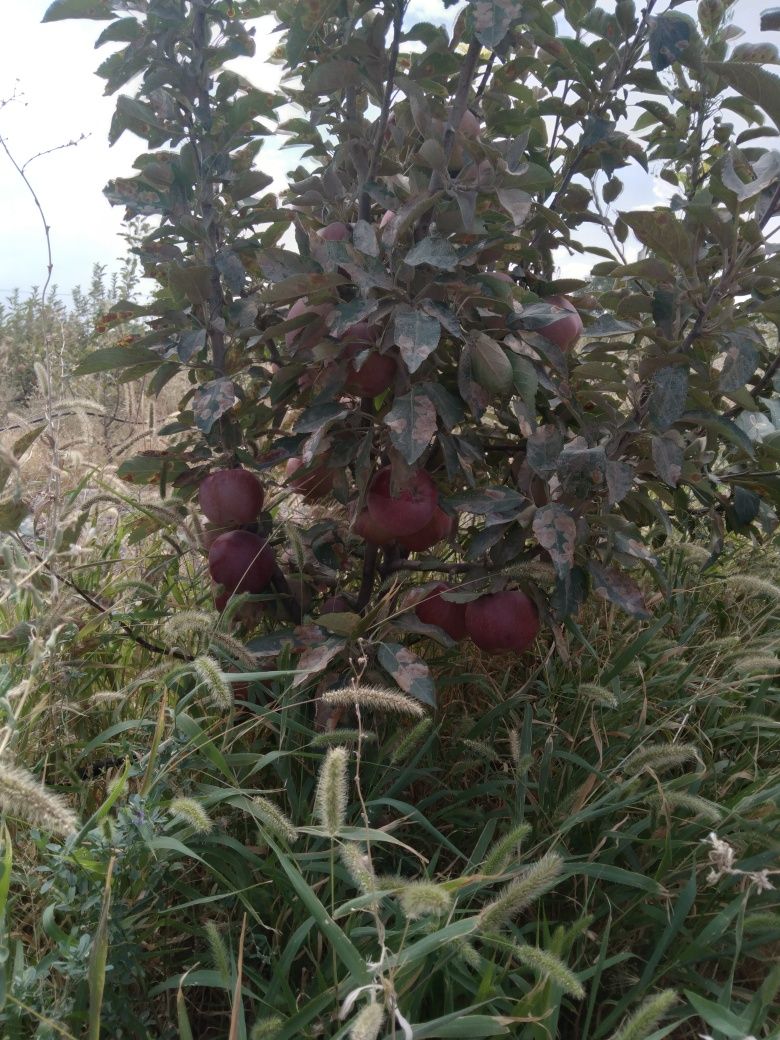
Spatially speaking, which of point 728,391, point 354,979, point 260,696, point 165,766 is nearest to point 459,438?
point 728,391

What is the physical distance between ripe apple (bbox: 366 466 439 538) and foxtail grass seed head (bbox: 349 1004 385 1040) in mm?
798

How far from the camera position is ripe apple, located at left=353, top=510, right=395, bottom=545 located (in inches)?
58.5

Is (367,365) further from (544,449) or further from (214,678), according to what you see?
(214,678)

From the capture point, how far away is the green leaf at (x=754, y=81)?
4.09 feet

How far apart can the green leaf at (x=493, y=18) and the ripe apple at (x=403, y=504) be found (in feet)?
2.21

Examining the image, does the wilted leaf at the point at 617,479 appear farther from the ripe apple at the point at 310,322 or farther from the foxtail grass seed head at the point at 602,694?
the ripe apple at the point at 310,322

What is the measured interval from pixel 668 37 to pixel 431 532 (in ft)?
3.04

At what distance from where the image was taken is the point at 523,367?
1.38m

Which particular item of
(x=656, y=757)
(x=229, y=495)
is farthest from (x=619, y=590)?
(x=229, y=495)

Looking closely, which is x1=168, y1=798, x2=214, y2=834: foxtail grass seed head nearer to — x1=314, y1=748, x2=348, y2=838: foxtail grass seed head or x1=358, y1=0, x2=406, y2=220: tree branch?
x1=314, y1=748, x2=348, y2=838: foxtail grass seed head

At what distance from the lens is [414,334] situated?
4.15ft

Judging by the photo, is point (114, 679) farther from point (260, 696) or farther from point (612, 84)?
point (612, 84)

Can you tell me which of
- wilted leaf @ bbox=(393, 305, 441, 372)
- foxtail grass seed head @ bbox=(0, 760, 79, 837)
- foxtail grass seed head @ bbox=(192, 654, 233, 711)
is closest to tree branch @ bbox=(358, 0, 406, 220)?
wilted leaf @ bbox=(393, 305, 441, 372)

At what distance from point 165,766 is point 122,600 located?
449 millimetres
